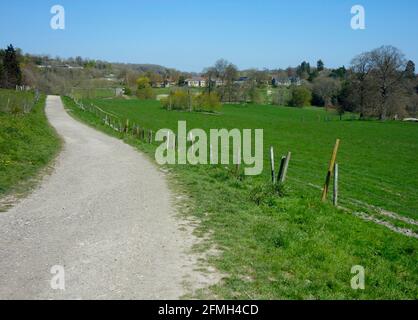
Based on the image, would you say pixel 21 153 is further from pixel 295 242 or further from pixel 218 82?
pixel 218 82

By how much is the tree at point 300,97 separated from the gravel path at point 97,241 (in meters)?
124

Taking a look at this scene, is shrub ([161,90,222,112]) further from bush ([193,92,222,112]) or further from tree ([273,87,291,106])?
tree ([273,87,291,106])

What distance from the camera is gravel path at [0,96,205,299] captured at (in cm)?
735

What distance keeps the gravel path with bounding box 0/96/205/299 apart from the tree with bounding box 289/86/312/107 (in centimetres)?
12418

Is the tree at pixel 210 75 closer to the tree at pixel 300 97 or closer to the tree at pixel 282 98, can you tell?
the tree at pixel 282 98

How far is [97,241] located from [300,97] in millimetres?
131738

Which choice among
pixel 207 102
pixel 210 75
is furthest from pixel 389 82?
pixel 210 75

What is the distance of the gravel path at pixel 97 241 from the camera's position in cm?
735

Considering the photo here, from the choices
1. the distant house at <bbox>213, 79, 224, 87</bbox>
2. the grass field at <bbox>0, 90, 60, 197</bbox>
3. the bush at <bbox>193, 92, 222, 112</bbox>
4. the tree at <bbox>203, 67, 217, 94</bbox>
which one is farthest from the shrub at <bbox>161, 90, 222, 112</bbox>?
the grass field at <bbox>0, 90, 60, 197</bbox>

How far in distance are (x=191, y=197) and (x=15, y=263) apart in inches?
274

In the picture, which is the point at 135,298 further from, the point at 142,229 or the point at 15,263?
the point at 142,229

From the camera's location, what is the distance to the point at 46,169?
1845 centimetres

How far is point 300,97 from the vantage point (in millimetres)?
135375
